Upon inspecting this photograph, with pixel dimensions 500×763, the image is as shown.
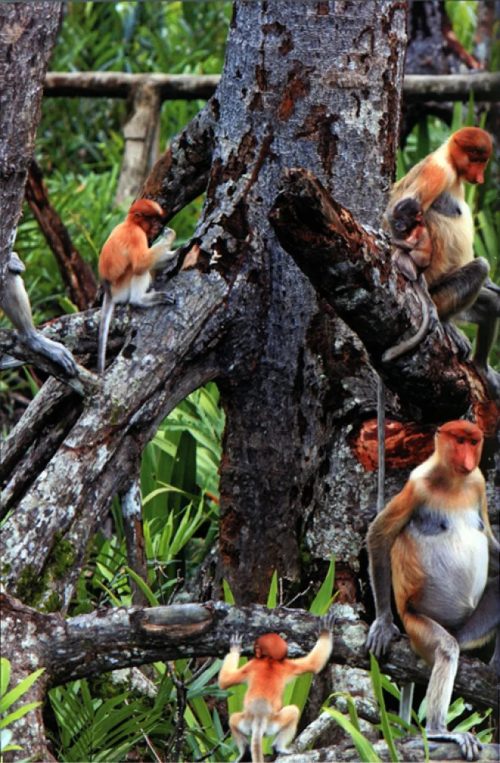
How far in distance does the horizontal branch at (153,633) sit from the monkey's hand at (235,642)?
20mm

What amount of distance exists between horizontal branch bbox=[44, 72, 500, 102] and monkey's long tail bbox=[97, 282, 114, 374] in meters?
3.51

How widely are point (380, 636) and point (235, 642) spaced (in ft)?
1.61

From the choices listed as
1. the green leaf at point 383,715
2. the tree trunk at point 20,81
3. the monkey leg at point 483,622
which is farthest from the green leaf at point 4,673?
the monkey leg at point 483,622

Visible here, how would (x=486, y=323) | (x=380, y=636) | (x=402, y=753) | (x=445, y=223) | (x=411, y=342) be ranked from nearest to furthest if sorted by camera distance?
(x=402, y=753) → (x=380, y=636) → (x=411, y=342) → (x=445, y=223) → (x=486, y=323)

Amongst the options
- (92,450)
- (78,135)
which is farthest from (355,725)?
(78,135)

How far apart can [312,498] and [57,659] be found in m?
1.37

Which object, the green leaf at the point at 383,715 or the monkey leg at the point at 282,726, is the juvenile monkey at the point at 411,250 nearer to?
the green leaf at the point at 383,715

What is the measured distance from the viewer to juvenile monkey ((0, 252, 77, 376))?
3945 millimetres

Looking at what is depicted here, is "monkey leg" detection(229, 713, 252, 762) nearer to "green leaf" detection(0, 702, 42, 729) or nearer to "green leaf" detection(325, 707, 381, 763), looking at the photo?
"green leaf" detection(325, 707, 381, 763)

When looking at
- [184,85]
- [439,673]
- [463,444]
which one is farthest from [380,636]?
[184,85]

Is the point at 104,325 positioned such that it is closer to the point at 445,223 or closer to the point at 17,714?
the point at 445,223

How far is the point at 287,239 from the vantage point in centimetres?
351

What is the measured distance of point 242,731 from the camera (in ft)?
9.96

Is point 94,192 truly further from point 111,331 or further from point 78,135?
point 111,331
